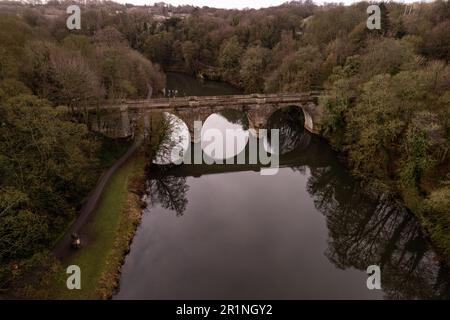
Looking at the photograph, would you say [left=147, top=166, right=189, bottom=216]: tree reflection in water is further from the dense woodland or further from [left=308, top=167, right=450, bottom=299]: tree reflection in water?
[left=308, top=167, right=450, bottom=299]: tree reflection in water

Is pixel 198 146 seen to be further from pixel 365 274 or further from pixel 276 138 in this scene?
pixel 365 274

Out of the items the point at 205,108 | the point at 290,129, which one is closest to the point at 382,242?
the point at 205,108

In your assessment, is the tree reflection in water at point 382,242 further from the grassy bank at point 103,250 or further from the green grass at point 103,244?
the green grass at point 103,244

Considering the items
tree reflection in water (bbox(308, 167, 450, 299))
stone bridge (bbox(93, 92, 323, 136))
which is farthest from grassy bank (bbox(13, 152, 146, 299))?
tree reflection in water (bbox(308, 167, 450, 299))

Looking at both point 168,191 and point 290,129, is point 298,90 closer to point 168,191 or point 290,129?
point 290,129
